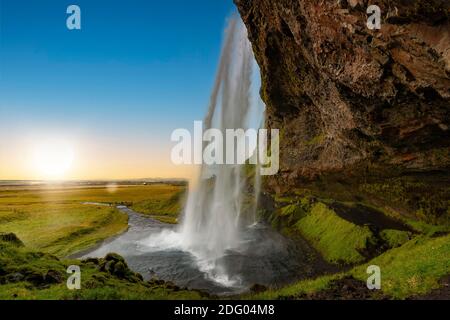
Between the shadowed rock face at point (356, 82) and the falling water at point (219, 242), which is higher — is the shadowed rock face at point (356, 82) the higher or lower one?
the higher one

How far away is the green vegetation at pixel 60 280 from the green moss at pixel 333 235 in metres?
20.6

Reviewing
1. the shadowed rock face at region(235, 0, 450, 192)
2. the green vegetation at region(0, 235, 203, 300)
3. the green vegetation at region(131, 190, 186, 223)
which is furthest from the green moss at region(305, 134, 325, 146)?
the green vegetation at region(131, 190, 186, 223)

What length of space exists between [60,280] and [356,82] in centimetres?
2090

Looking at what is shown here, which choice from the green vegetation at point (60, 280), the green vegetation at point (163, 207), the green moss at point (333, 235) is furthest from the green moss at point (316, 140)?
the green vegetation at point (163, 207)

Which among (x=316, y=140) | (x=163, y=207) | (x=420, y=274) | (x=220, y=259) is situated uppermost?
(x=316, y=140)

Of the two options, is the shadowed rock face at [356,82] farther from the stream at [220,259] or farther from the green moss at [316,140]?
the stream at [220,259]

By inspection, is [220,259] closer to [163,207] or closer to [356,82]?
[356,82]

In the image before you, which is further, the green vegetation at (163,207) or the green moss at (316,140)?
the green vegetation at (163,207)

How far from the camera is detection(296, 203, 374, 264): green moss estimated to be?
102ft

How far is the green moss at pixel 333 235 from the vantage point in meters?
31.1

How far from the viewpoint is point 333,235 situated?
3675 centimetres

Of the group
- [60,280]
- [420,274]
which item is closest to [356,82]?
[420,274]
